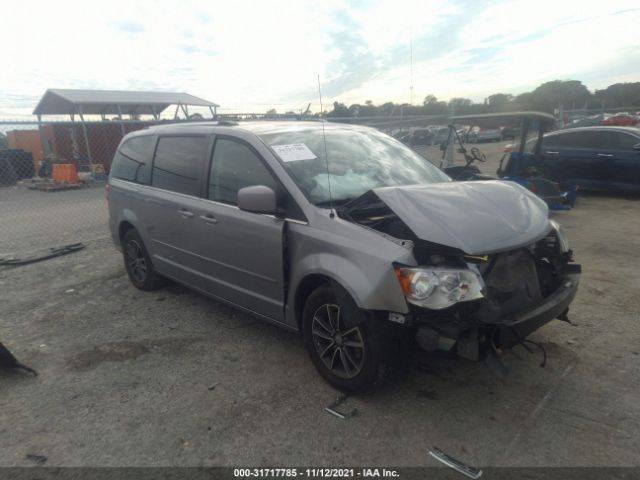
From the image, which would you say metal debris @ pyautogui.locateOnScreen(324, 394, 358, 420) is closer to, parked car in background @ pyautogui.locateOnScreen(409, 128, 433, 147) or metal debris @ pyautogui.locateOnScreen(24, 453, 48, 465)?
metal debris @ pyautogui.locateOnScreen(24, 453, 48, 465)

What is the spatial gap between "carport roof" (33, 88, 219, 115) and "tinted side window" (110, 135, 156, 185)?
1708 centimetres

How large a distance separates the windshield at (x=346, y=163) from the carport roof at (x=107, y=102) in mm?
19514

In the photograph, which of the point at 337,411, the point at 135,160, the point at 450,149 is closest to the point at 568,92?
Answer: the point at 450,149

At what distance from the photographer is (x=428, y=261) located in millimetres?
2729

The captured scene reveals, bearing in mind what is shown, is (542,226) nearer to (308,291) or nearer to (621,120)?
(308,291)

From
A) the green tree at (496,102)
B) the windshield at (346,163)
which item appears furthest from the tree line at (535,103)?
the windshield at (346,163)

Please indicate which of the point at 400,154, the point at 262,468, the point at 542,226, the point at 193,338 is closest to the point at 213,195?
the point at 193,338

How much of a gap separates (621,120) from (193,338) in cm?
2702

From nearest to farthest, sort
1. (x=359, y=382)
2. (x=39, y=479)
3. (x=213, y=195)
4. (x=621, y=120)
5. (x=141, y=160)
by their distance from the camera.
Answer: (x=39, y=479), (x=359, y=382), (x=213, y=195), (x=141, y=160), (x=621, y=120)

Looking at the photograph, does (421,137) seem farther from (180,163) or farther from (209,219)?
(209,219)

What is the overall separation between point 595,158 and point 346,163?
27.7 ft

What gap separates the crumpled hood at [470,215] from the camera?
2686 mm

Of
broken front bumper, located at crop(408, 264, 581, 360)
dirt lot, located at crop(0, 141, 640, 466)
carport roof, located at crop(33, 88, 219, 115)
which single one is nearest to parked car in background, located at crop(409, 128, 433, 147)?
dirt lot, located at crop(0, 141, 640, 466)

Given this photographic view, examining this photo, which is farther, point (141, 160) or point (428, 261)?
point (141, 160)
